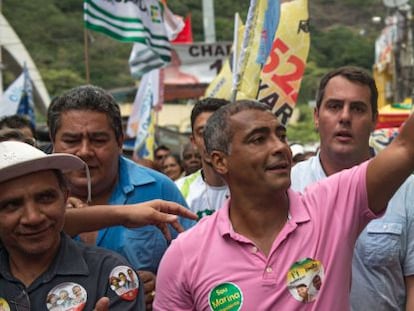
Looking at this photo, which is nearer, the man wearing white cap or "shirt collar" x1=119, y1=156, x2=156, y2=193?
the man wearing white cap

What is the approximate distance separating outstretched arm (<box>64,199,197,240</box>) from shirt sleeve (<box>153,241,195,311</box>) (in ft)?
0.43

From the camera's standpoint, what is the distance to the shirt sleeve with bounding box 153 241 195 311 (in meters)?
2.88

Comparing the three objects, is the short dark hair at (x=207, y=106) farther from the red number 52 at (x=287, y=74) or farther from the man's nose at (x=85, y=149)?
the man's nose at (x=85, y=149)

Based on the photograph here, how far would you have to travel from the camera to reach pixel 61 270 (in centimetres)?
271

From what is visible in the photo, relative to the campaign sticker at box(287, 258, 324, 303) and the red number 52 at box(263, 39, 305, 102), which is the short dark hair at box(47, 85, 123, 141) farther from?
the red number 52 at box(263, 39, 305, 102)

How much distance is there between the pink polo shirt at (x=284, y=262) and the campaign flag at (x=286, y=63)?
3915 millimetres

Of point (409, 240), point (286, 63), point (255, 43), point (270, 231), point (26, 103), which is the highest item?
point (255, 43)

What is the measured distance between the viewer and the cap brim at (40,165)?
2.66m

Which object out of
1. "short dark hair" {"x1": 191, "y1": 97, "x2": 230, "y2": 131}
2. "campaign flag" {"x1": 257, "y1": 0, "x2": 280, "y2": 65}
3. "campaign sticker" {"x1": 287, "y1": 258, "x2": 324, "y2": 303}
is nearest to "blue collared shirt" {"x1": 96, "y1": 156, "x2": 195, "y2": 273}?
"campaign sticker" {"x1": 287, "y1": 258, "x2": 324, "y2": 303}

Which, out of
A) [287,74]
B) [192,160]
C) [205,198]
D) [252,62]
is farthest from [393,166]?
[192,160]

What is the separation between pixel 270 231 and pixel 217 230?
0.66 feet

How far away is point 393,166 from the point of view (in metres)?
2.67

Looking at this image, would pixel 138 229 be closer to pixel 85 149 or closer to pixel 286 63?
pixel 85 149

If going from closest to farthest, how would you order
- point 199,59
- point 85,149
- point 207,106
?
point 85,149, point 207,106, point 199,59
